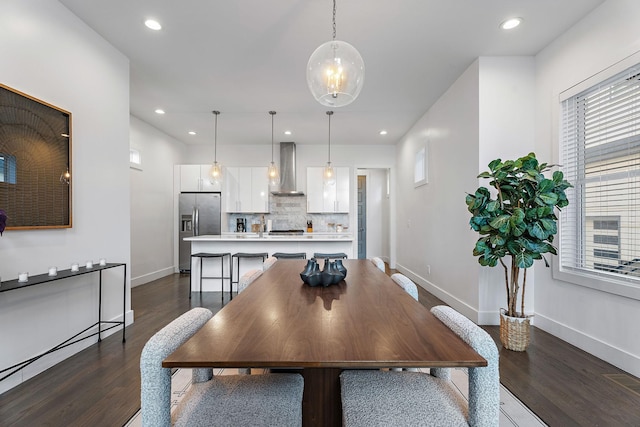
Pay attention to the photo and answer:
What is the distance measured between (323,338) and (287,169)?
6010 mm

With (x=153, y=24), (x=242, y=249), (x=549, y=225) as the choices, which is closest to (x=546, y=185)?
(x=549, y=225)

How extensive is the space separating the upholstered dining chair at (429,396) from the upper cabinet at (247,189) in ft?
18.9

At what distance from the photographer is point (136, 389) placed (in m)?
2.05

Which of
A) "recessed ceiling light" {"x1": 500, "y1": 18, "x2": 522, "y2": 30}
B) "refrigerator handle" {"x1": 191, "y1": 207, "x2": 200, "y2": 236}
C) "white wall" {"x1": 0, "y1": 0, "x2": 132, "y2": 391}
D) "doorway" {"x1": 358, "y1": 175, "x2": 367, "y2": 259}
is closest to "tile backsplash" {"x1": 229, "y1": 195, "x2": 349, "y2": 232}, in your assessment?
"refrigerator handle" {"x1": 191, "y1": 207, "x2": 200, "y2": 236}

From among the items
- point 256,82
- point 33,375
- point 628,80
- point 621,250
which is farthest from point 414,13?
point 33,375

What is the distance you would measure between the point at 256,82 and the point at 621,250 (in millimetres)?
4135

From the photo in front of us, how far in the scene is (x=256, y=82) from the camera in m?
3.88

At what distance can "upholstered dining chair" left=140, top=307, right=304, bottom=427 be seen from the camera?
86 cm

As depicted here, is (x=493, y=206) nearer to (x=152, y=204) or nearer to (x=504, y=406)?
(x=504, y=406)

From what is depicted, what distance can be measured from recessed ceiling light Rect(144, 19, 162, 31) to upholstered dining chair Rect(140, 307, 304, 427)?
2.79m

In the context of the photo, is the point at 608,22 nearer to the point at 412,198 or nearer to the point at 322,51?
the point at 322,51

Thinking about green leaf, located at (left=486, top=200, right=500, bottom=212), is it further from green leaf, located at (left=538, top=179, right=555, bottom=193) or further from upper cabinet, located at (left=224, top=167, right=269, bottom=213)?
upper cabinet, located at (left=224, top=167, right=269, bottom=213)

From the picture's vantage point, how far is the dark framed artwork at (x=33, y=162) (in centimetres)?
208

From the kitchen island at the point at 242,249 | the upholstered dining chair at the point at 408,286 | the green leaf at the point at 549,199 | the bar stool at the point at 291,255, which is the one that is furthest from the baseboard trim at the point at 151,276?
the green leaf at the point at 549,199
